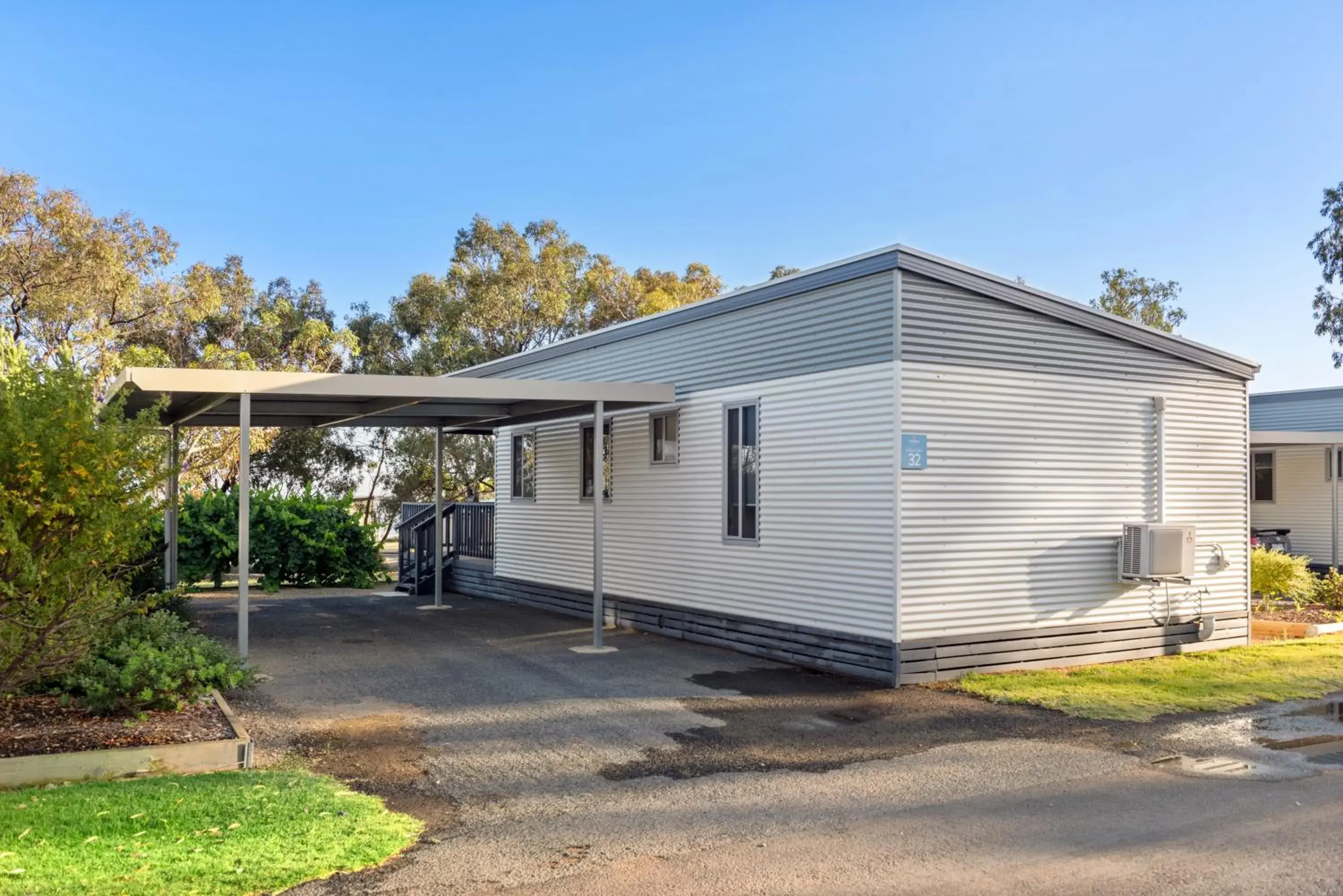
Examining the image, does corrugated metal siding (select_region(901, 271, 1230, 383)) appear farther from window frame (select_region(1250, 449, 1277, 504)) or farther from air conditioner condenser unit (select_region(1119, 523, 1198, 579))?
window frame (select_region(1250, 449, 1277, 504))

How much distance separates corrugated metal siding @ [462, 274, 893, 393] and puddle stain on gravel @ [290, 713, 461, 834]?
4.87 meters

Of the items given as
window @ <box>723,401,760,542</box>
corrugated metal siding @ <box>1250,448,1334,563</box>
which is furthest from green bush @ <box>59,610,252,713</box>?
corrugated metal siding @ <box>1250,448,1334,563</box>

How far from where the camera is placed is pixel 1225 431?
11.3 metres

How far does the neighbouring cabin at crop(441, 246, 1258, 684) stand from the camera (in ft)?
29.5

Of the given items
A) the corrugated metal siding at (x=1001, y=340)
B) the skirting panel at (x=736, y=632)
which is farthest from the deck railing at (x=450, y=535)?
the corrugated metal siding at (x=1001, y=340)

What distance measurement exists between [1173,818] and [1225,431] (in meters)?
7.18

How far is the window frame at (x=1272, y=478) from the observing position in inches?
766

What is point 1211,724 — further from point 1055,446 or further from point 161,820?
point 161,820

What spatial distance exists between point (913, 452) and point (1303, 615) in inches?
303

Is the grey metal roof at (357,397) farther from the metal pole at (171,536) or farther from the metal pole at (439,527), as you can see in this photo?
the metal pole at (439,527)

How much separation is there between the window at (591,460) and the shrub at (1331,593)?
9855 mm

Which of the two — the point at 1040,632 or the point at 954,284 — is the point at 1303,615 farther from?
the point at 954,284

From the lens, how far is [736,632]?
1070 centimetres

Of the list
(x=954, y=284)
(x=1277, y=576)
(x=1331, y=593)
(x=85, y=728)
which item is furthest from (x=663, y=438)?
(x=1331, y=593)
